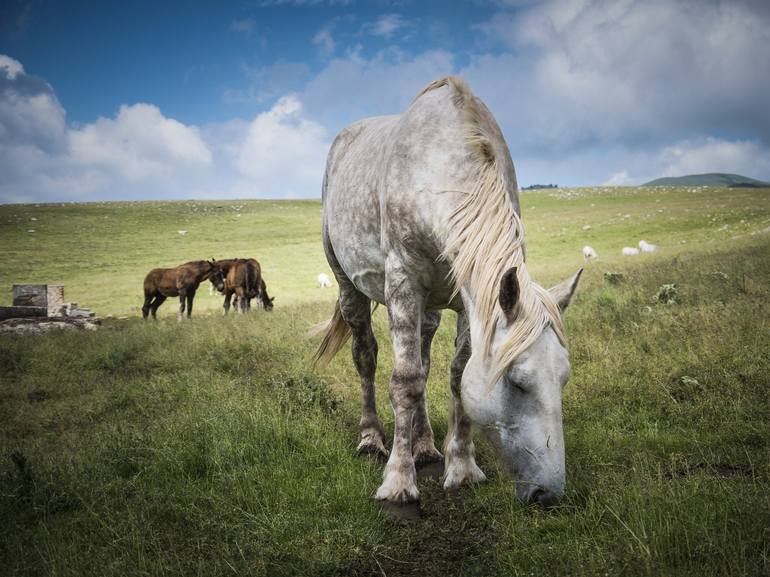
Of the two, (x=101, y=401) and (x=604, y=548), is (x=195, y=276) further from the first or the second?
(x=604, y=548)

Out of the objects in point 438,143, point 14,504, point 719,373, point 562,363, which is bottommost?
point 14,504

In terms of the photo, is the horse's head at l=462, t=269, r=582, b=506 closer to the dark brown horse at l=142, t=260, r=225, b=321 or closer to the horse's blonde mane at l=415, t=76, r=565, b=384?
the horse's blonde mane at l=415, t=76, r=565, b=384

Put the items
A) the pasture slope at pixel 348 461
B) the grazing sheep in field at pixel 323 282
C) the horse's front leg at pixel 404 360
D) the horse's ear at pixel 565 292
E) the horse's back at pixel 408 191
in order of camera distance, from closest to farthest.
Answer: the pasture slope at pixel 348 461 < the horse's ear at pixel 565 292 < the horse's back at pixel 408 191 < the horse's front leg at pixel 404 360 < the grazing sheep in field at pixel 323 282

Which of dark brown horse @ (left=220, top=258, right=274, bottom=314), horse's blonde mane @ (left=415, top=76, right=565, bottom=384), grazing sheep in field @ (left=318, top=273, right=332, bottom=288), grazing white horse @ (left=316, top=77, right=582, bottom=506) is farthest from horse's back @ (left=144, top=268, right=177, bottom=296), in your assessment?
horse's blonde mane @ (left=415, top=76, right=565, bottom=384)

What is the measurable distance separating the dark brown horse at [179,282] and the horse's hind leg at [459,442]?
16.8 metres

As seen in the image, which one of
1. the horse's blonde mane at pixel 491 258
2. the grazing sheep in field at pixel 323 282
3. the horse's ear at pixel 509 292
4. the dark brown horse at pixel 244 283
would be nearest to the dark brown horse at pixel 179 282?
the dark brown horse at pixel 244 283

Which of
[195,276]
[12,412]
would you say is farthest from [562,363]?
[195,276]

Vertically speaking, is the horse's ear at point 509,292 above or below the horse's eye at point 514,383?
above

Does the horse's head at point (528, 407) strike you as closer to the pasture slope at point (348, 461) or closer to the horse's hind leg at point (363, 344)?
the pasture slope at point (348, 461)

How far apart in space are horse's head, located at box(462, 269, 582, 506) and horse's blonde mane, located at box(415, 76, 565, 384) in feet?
0.19

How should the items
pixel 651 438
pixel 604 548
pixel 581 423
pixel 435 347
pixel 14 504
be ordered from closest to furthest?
pixel 604 548
pixel 14 504
pixel 651 438
pixel 581 423
pixel 435 347

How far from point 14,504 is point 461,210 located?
3.69 m

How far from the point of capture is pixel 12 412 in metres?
6.17

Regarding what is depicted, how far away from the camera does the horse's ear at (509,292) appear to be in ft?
8.46
